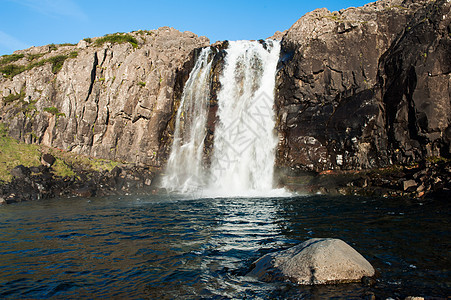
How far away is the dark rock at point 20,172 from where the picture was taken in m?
27.0

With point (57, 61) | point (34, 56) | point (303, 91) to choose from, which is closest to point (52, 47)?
point (34, 56)

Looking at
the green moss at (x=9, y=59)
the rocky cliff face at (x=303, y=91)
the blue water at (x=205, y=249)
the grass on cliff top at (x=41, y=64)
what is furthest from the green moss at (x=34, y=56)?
the blue water at (x=205, y=249)

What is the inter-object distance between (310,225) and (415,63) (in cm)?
1808

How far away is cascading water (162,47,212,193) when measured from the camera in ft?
99.3

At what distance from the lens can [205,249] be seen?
30.8 feet

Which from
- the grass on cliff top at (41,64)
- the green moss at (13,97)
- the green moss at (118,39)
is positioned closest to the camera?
the green moss at (13,97)

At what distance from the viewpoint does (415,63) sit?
2244cm

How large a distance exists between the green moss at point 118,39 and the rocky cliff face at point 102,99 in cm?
68

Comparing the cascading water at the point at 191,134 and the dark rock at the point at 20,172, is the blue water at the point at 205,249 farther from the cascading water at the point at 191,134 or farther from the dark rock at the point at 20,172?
the cascading water at the point at 191,134

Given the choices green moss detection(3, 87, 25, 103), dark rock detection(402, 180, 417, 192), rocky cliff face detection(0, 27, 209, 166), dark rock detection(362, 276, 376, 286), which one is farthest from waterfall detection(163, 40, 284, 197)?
green moss detection(3, 87, 25, 103)

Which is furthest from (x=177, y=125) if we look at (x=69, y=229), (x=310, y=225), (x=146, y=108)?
(x=310, y=225)

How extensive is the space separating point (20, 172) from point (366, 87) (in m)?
32.6

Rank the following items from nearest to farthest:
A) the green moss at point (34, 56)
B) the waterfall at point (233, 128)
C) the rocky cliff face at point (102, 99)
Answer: the waterfall at point (233, 128) < the rocky cliff face at point (102, 99) < the green moss at point (34, 56)

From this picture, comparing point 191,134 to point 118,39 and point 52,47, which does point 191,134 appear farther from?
point 52,47
